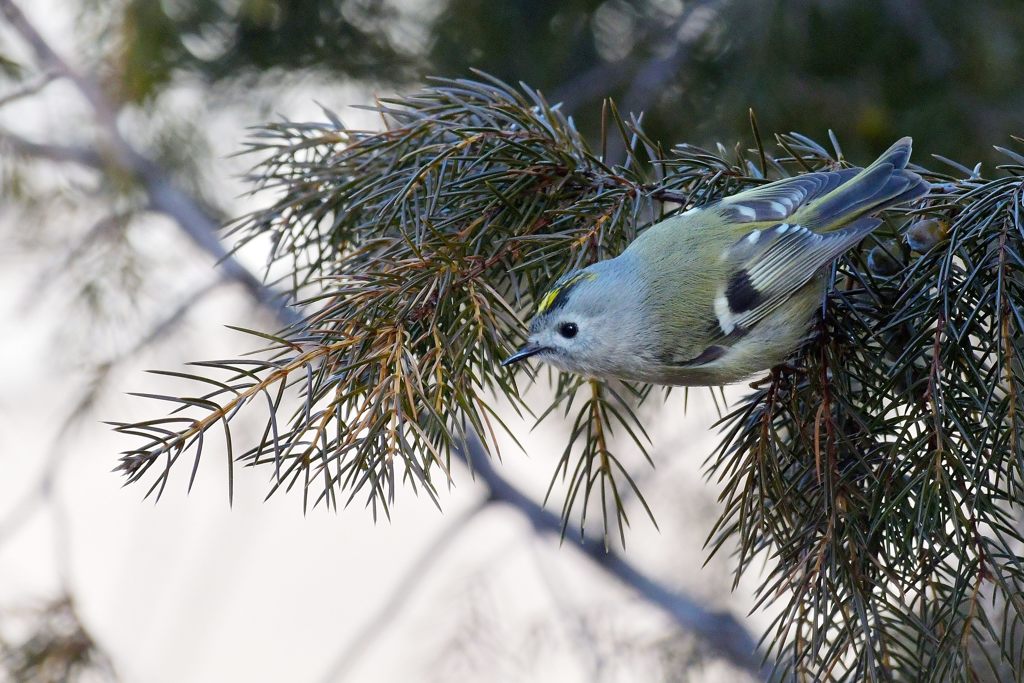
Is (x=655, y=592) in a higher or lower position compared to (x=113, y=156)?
lower

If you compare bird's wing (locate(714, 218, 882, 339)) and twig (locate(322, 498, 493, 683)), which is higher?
bird's wing (locate(714, 218, 882, 339))

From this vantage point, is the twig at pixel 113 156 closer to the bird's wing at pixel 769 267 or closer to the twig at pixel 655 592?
the twig at pixel 655 592

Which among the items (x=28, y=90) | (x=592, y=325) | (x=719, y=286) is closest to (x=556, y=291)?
(x=592, y=325)

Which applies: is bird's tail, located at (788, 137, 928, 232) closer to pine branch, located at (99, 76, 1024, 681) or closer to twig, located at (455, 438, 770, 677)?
pine branch, located at (99, 76, 1024, 681)

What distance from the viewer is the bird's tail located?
95cm

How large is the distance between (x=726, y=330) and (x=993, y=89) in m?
1.01

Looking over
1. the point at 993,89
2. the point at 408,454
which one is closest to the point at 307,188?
the point at 408,454

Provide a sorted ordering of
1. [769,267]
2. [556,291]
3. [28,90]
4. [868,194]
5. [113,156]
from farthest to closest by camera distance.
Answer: [113,156] → [28,90] → [769,267] → [868,194] → [556,291]

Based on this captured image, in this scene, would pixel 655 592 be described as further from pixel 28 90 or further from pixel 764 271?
pixel 28 90

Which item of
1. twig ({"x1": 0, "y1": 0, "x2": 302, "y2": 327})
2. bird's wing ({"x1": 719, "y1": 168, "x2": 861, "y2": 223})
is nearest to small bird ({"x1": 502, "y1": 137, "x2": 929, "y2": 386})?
bird's wing ({"x1": 719, "y1": 168, "x2": 861, "y2": 223})

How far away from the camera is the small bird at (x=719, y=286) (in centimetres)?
98

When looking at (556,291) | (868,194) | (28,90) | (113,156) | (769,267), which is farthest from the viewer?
(113,156)

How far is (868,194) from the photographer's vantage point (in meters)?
1.01

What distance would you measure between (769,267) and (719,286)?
6 cm
